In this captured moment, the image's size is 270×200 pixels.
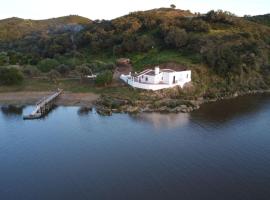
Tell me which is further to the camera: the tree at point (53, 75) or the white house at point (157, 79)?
the tree at point (53, 75)

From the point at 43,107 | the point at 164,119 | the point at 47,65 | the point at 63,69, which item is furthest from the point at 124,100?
the point at 47,65

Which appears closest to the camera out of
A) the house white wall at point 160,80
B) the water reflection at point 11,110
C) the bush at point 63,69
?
the water reflection at point 11,110

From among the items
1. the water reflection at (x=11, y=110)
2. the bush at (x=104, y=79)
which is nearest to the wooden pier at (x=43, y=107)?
the water reflection at (x=11, y=110)

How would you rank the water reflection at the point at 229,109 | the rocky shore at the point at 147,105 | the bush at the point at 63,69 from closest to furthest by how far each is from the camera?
the water reflection at the point at 229,109, the rocky shore at the point at 147,105, the bush at the point at 63,69

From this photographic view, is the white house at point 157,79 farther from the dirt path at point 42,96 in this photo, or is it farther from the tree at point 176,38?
the tree at point 176,38

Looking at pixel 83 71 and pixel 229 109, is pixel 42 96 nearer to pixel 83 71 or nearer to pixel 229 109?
pixel 83 71

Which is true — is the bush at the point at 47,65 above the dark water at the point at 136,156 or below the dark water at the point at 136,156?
above

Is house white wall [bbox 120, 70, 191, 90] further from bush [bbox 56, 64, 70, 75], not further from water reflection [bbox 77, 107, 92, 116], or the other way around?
bush [bbox 56, 64, 70, 75]
